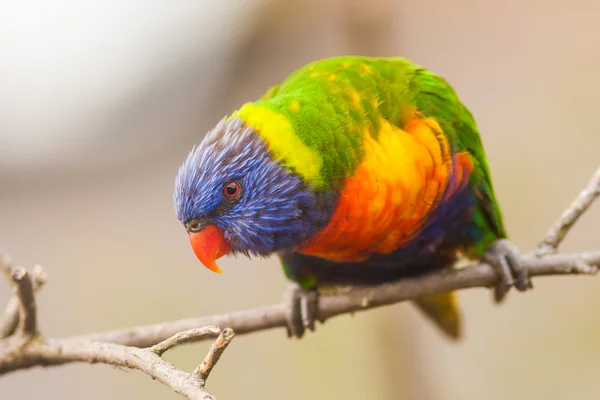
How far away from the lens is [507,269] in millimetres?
1828

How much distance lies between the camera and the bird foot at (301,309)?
1.98 metres

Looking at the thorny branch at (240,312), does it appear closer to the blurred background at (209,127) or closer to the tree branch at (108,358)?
the tree branch at (108,358)

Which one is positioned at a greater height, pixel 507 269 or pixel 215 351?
pixel 215 351

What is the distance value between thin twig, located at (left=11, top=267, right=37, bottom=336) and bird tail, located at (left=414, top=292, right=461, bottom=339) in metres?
1.47

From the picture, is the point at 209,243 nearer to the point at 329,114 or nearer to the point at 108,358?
the point at 108,358

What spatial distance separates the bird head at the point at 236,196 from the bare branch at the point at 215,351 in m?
0.50

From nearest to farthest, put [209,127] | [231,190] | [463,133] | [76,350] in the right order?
[231,190]
[76,350]
[463,133]
[209,127]

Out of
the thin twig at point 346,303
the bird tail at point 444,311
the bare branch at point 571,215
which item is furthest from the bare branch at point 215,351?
the bird tail at point 444,311

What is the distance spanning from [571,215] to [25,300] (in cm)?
160

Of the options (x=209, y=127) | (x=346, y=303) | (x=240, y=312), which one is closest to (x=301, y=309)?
(x=346, y=303)

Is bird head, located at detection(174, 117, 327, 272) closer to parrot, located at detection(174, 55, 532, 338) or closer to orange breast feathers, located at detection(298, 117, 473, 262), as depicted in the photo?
parrot, located at detection(174, 55, 532, 338)

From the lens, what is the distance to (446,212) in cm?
176

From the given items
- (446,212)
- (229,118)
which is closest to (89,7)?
(229,118)

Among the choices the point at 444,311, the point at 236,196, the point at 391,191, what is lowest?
the point at 444,311
